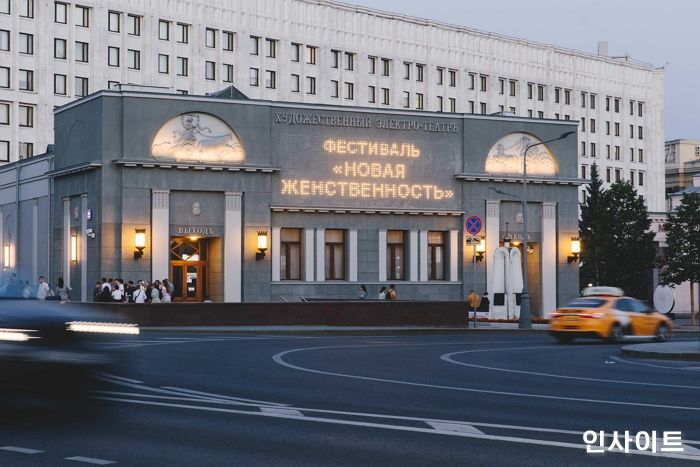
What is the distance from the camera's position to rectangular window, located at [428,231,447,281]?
53031 mm

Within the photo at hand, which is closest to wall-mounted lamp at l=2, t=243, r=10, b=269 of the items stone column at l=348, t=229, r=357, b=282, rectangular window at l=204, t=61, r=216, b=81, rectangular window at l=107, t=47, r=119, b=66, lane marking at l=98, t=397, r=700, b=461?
stone column at l=348, t=229, r=357, b=282

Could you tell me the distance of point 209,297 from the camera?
1934 inches

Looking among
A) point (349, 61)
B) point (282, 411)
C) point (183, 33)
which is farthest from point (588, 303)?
point (349, 61)

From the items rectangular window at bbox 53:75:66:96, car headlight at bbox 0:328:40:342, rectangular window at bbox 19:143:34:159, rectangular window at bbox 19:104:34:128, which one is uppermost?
rectangular window at bbox 53:75:66:96

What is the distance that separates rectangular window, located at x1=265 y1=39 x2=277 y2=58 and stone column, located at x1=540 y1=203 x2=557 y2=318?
4520 cm

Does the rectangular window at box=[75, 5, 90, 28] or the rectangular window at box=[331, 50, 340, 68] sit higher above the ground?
the rectangular window at box=[75, 5, 90, 28]

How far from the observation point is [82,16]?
8688cm

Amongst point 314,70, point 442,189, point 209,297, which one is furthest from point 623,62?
point 209,297

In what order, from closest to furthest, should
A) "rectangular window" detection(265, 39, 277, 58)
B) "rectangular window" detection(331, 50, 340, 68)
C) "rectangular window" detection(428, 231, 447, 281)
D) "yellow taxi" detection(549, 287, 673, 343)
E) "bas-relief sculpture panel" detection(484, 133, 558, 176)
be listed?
"yellow taxi" detection(549, 287, 673, 343) < "rectangular window" detection(428, 231, 447, 281) < "bas-relief sculpture panel" detection(484, 133, 558, 176) < "rectangular window" detection(265, 39, 277, 58) < "rectangular window" detection(331, 50, 340, 68)

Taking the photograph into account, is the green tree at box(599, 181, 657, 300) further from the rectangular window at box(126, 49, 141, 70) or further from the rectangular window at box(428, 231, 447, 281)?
the rectangular window at box(126, 49, 141, 70)

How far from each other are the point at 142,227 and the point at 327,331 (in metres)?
11.0

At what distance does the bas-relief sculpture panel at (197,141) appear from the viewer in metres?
47.4

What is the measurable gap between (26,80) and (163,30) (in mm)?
11109

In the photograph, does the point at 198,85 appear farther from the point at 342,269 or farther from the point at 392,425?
the point at 392,425
